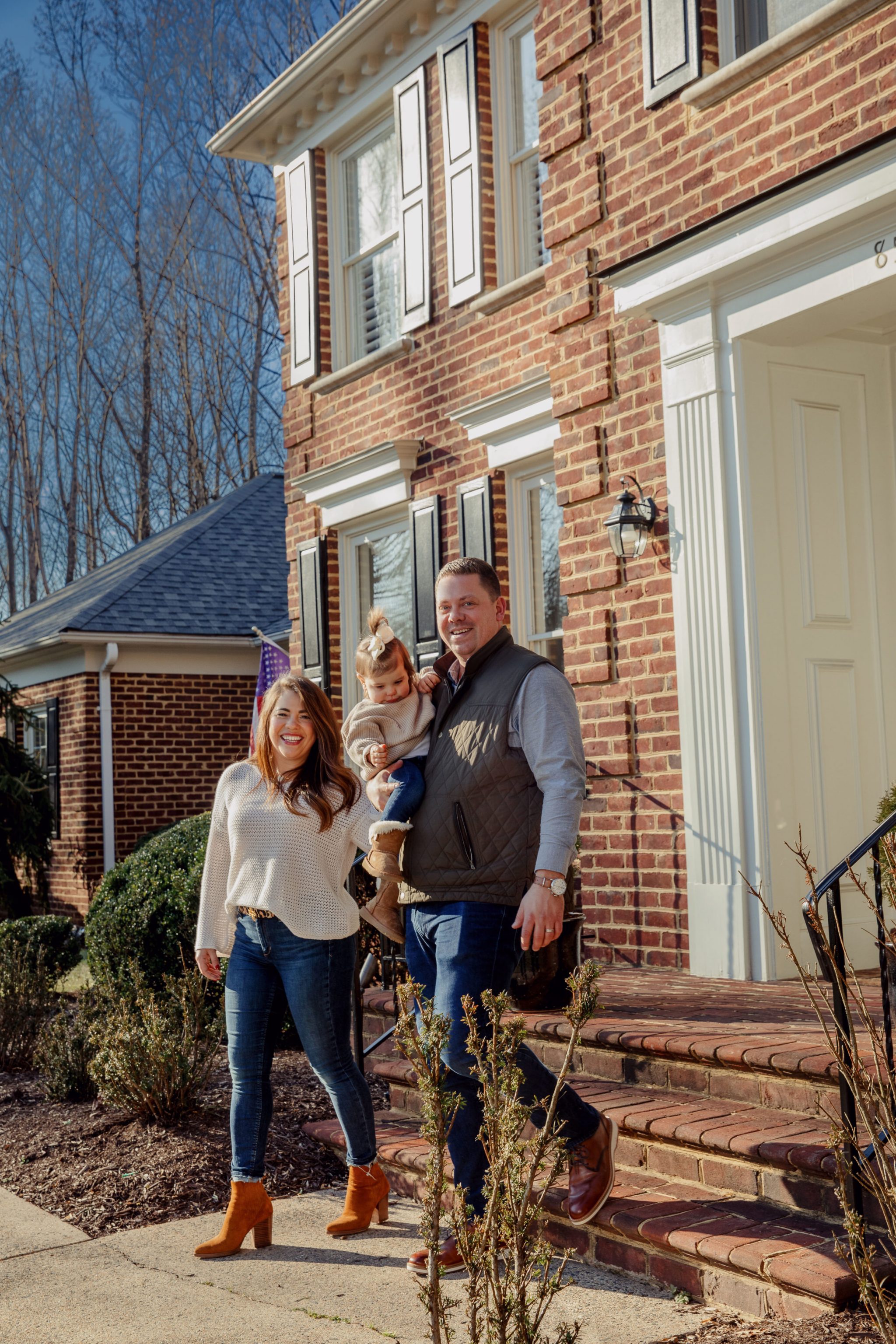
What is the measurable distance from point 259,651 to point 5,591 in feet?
60.2

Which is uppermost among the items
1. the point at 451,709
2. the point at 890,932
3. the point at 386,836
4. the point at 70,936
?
the point at 451,709

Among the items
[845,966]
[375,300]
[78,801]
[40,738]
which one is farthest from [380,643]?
[40,738]

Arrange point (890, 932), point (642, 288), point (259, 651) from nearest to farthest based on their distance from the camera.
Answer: point (890, 932)
point (642, 288)
point (259, 651)

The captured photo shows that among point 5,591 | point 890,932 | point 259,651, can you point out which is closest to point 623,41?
point 890,932

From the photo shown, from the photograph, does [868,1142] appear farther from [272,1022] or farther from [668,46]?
[668,46]

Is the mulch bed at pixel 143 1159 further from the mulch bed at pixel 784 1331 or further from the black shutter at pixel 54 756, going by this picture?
the black shutter at pixel 54 756

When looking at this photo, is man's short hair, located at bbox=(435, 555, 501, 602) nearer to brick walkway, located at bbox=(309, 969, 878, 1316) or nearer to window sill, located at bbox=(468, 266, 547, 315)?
brick walkway, located at bbox=(309, 969, 878, 1316)

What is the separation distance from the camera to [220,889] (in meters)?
4.55

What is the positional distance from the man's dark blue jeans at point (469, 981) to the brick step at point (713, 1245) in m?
0.43

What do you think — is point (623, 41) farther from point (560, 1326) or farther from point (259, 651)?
point (259, 651)

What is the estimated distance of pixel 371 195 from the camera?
10461 mm

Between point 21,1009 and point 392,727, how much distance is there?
470cm

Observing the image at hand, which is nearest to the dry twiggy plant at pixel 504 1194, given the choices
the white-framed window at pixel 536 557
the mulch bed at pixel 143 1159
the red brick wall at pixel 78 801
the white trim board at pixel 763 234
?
the mulch bed at pixel 143 1159

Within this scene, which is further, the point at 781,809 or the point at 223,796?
the point at 781,809
